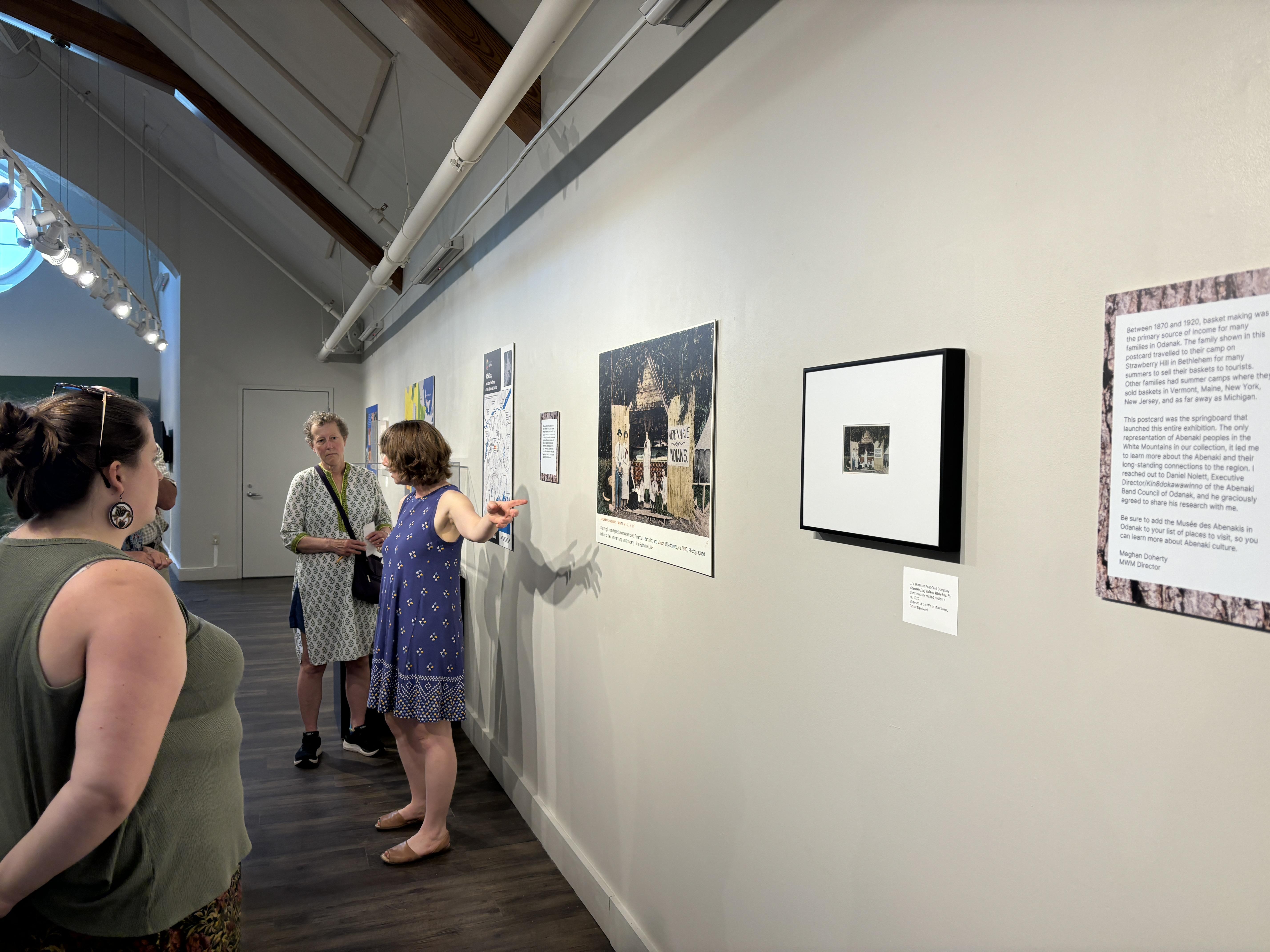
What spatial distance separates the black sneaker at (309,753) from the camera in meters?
3.80

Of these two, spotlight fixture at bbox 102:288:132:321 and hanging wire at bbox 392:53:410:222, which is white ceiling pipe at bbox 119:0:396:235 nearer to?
hanging wire at bbox 392:53:410:222

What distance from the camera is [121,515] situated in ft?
3.99

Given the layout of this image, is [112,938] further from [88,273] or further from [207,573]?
[207,573]

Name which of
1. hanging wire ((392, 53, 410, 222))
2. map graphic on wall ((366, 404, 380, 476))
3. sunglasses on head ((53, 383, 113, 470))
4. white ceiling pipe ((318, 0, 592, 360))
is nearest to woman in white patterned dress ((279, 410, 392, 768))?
white ceiling pipe ((318, 0, 592, 360))

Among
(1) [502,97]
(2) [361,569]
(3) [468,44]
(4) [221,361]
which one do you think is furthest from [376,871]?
(4) [221,361]

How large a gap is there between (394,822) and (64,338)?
11.5 m

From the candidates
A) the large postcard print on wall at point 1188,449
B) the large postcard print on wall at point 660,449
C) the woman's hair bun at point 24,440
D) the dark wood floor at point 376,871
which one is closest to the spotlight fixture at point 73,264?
the dark wood floor at point 376,871

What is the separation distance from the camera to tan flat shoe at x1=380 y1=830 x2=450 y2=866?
2.88m

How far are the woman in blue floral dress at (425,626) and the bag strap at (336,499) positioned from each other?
0.90 metres

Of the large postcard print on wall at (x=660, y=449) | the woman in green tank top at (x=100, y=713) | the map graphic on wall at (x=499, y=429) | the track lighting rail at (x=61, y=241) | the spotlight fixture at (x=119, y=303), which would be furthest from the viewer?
the spotlight fixture at (x=119, y=303)

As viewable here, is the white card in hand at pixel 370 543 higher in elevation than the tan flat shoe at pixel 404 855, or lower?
higher

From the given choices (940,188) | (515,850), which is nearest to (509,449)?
(515,850)

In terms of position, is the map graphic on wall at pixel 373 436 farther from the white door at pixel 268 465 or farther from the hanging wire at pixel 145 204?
the hanging wire at pixel 145 204

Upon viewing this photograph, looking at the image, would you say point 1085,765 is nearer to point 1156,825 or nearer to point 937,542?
point 1156,825
